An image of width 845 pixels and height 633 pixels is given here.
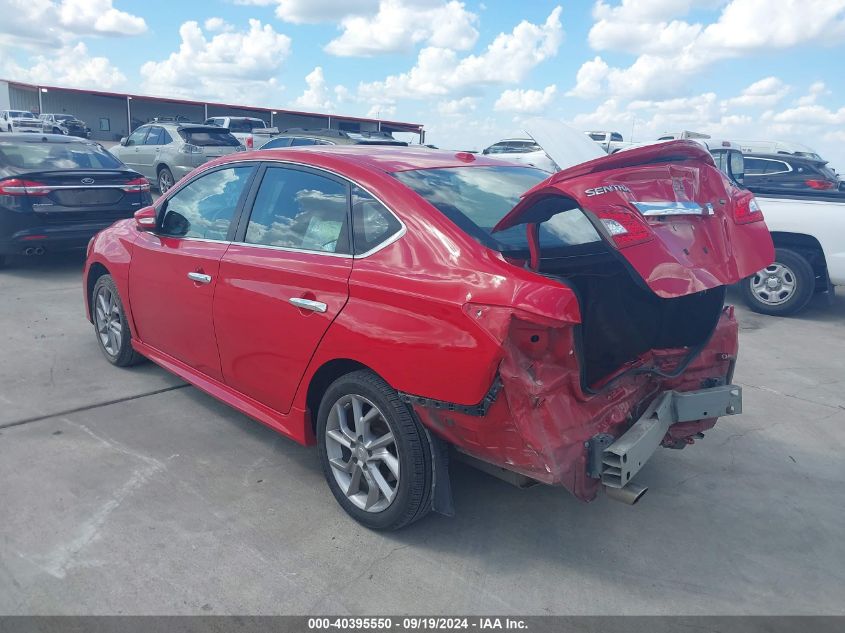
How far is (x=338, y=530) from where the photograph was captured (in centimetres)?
318

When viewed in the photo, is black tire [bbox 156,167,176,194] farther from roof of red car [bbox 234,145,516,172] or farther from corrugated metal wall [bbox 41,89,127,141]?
corrugated metal wall [bbox 41,89,127,141]

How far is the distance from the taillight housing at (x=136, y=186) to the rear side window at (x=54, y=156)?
37cm

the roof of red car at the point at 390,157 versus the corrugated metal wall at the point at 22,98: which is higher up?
the corrugated metal wall at the point at 22,98

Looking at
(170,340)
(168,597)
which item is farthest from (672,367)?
(170,340)

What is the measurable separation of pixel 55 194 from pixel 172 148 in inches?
311

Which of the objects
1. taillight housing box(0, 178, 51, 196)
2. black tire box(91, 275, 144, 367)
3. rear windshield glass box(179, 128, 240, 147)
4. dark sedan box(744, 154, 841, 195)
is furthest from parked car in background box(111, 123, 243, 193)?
dark sedan box(744, 154, 841, 195)

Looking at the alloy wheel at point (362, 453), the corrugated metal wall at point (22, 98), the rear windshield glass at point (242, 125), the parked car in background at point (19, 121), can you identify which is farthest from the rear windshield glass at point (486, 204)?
the corrugated metal wall at point (22, 98)

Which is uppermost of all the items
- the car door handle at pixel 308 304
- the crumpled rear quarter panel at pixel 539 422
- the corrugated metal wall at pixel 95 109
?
the corrugated metal wall at pixel 95 109

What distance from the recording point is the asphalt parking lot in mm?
2748

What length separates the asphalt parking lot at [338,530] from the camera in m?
2.75

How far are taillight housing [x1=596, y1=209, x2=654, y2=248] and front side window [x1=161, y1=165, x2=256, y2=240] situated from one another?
2.16 metres

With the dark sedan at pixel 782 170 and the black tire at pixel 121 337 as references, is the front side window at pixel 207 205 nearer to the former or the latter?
the black tire at pixel 121 337

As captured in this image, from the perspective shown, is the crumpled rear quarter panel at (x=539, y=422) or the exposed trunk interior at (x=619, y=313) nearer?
the crumpled rear quarter panel at (x=539, y=422)

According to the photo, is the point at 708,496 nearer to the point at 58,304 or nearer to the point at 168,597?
the point at 168,597
